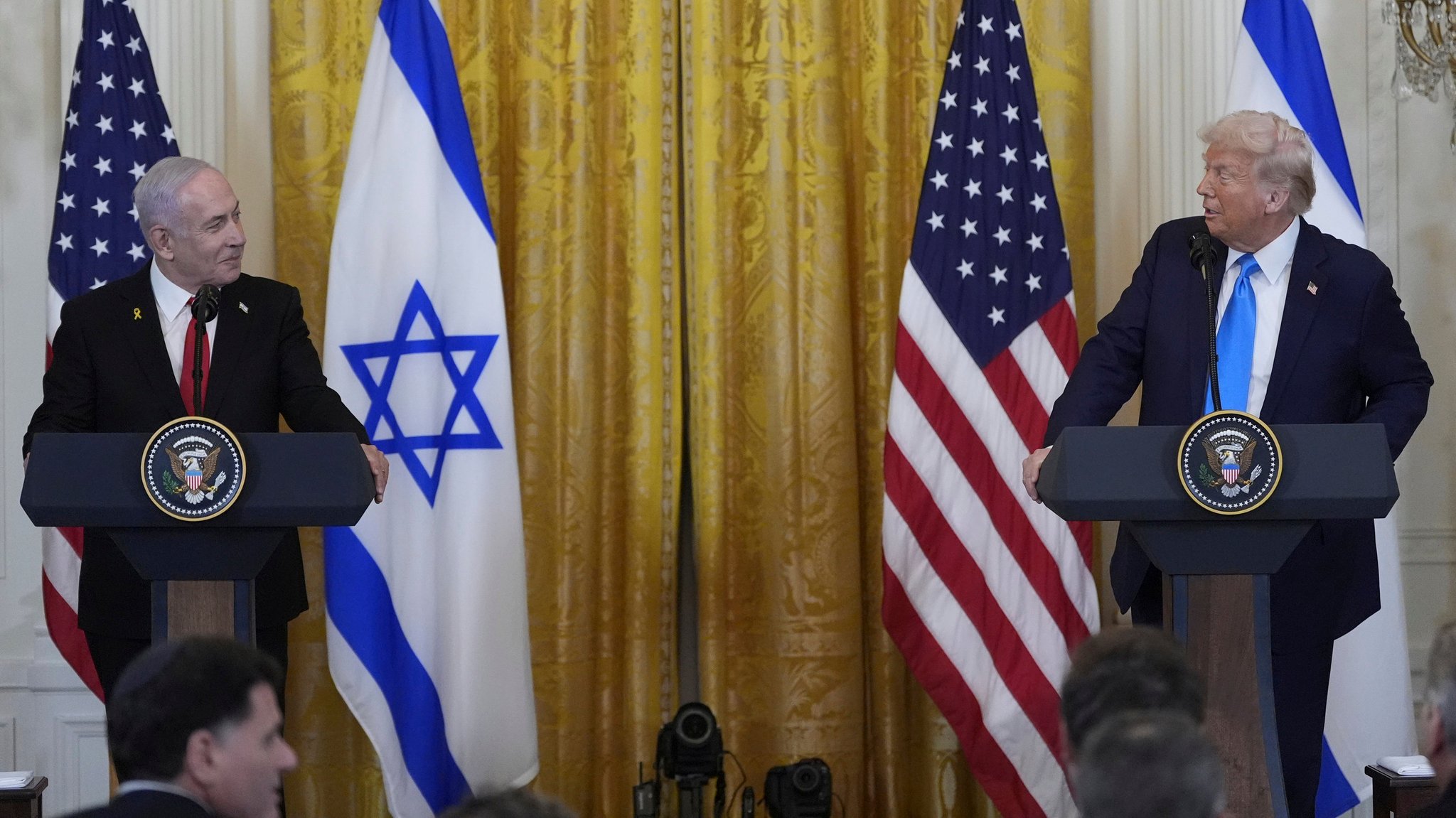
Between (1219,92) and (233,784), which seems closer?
(233,784)

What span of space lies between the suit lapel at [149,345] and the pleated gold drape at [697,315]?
4.52ft

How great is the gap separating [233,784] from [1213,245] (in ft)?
7.87

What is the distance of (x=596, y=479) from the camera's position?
529cm

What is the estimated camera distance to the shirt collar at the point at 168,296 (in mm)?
3832

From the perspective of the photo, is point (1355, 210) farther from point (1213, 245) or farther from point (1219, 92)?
point (1213, 245)

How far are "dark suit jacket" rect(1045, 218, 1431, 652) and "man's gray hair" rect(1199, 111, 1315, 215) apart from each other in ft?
0.39

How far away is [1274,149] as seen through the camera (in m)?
3.60

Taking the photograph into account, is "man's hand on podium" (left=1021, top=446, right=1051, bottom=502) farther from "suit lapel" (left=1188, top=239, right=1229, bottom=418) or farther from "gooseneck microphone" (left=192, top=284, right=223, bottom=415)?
"gooseneck microphone" (left=192, top=284, right=223, bottom=415)

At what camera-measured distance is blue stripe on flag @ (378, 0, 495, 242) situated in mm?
4727

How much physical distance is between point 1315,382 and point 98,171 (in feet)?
10.7

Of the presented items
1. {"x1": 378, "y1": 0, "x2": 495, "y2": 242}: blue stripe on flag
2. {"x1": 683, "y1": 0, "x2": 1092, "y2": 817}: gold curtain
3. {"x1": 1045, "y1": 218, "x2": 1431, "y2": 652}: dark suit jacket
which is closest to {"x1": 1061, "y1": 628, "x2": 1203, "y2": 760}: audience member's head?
{"x1": 1045, "y1": 218, "x2": 1431, "y2": 652}: dark suit jacket

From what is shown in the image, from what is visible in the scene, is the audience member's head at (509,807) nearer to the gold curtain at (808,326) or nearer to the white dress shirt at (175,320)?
the white dress shirt at (175,320)

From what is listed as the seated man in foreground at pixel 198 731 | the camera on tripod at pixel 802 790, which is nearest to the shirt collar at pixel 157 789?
the seated man in foreground at pixel 198 731

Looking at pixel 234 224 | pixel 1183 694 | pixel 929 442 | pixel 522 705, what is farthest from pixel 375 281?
pixel 1183 694
